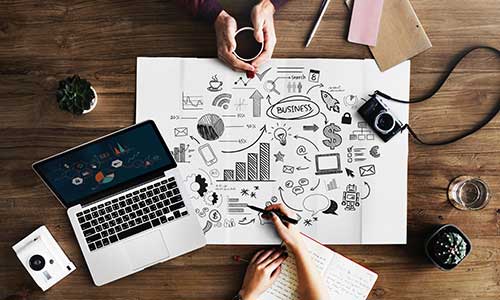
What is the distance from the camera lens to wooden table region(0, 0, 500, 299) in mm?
1270

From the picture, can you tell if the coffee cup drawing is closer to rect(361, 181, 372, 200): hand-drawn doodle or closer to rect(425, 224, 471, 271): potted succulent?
rect(361, 181, 372, 200): hand-drawn doodle

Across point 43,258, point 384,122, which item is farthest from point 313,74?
point 43,258

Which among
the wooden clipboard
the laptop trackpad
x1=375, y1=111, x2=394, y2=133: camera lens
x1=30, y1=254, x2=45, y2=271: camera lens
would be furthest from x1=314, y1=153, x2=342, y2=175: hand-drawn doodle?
x1=30, y1=254, x2=45, y2=271: camera lens

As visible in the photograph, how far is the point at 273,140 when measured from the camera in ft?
4.17

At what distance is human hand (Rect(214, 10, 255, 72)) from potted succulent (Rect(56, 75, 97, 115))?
28 cm

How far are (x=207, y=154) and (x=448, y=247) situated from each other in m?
0.53

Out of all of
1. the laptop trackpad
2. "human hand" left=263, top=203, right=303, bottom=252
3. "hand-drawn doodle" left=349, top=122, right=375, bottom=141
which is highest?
"hand-drawn doodle" left=349, top=122, right=375, bottom=141

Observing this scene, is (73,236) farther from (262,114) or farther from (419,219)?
(419,219)

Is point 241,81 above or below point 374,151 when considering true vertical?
above

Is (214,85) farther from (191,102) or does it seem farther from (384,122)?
(384,122)

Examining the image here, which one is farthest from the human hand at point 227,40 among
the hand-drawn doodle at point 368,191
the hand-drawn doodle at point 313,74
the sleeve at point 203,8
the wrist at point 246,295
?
the wrist at point 246,295

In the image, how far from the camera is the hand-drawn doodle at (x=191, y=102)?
1269mm

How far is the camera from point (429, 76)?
1.28 m

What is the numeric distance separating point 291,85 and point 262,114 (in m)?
0.09
